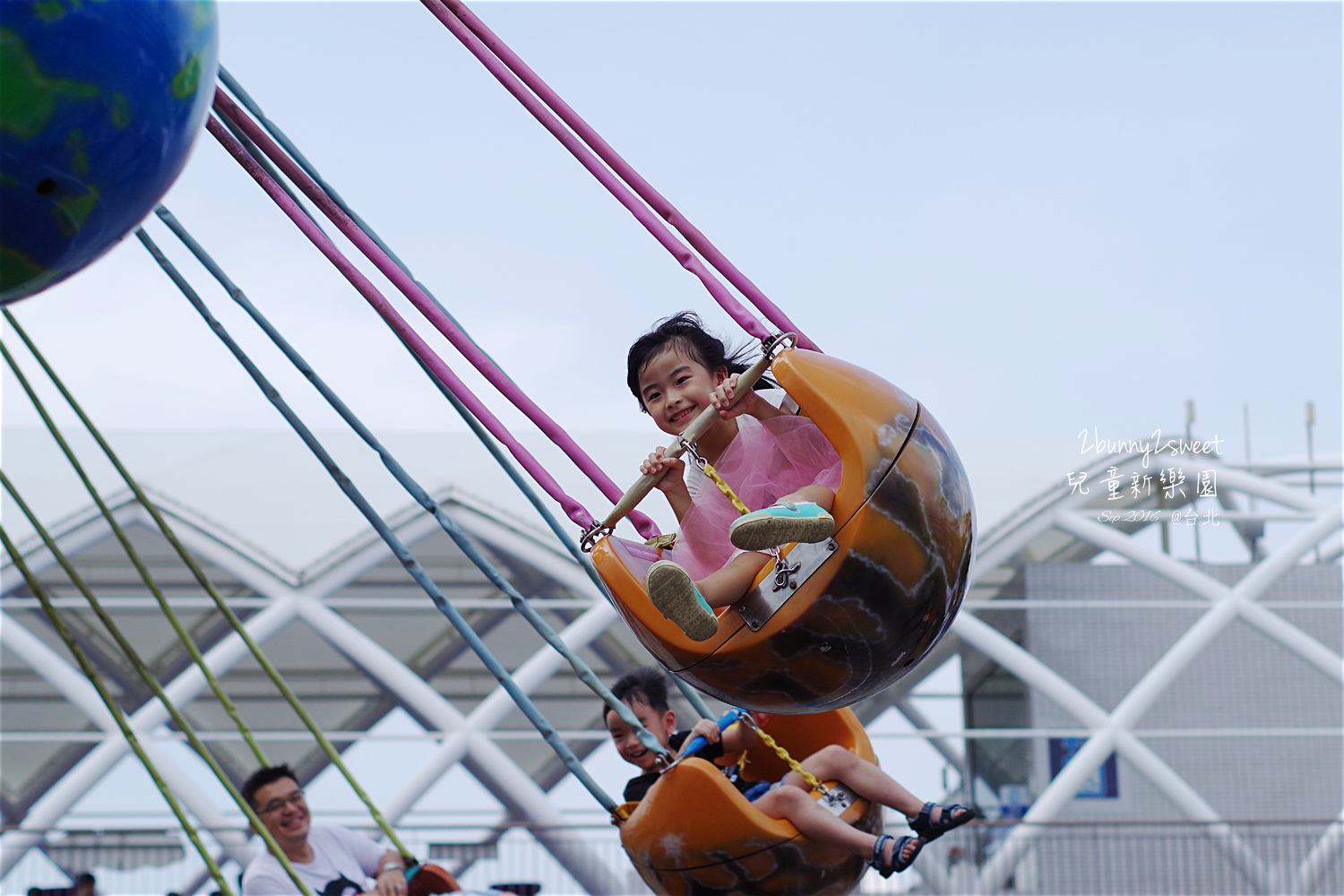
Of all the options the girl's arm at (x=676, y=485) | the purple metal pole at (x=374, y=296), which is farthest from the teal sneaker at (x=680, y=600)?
the purple metal pole at (x=374, y=296)

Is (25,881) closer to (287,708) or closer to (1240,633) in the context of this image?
(287,708)

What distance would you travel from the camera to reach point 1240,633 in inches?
774

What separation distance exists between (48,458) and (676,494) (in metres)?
20.3

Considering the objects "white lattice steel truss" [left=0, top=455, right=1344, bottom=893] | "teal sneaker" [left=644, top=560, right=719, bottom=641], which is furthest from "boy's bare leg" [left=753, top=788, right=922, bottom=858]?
"white lattice steel truss" [left=0, top=455, right=1344, bottom=893]

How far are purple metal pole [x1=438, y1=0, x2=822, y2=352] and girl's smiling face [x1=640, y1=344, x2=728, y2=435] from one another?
0.35m

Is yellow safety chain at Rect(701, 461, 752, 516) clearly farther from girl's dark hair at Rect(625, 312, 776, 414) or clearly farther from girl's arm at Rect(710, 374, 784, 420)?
girl's dark hair at Rect(625, 312, 776, 414)

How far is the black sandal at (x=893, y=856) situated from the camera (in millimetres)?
3881

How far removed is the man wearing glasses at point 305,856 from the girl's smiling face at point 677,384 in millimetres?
2869

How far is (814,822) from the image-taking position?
4.05m

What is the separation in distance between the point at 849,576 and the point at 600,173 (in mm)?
1149

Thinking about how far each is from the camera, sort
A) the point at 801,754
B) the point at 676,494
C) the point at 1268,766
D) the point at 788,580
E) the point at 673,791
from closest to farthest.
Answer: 1. the point at 788,580
2. the point at 676,494
3. the point at 673,791
4. the point at 801,754
5. the point at 1268,766

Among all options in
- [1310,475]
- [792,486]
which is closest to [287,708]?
[1310,475]

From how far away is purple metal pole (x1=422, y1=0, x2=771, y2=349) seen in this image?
3107 mm

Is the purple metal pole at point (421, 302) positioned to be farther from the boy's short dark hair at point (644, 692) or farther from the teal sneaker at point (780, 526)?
the boy's short dark hair at point (644, 692)
